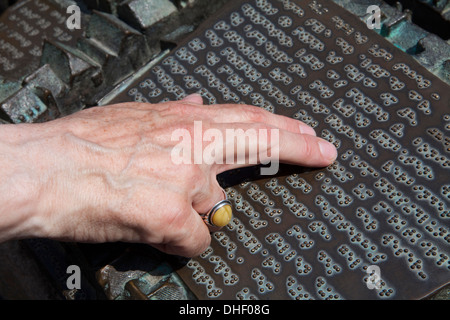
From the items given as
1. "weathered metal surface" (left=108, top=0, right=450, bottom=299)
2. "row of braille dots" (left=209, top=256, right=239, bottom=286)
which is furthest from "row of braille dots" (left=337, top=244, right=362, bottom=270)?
"row of braille dots" (left=209, top=256, right=239, bottom=286)

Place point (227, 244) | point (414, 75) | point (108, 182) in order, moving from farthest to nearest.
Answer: point (414, 75)
point (227, 244)
point (108, 182)

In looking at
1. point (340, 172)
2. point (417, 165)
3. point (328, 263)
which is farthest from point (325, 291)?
point (417, 165)

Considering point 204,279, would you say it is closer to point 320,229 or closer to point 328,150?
point 320,229

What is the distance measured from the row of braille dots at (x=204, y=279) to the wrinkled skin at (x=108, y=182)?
0.09 meters

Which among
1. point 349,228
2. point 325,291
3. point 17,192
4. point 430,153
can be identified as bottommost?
point 17,192

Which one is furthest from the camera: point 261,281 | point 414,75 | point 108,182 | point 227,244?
point 414,75

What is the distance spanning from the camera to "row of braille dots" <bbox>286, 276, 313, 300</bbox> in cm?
180

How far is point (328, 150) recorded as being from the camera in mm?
1986

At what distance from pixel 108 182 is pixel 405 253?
3.17 ft

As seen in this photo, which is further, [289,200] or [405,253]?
[289,200]

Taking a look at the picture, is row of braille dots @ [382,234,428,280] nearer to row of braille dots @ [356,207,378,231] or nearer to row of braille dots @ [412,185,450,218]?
row of braille dots @ [356,207,378,231]

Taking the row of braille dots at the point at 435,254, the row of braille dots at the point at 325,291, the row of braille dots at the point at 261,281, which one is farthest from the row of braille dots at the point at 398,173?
the row of braille dots at the point at 261,281

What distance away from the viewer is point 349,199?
1938mm
